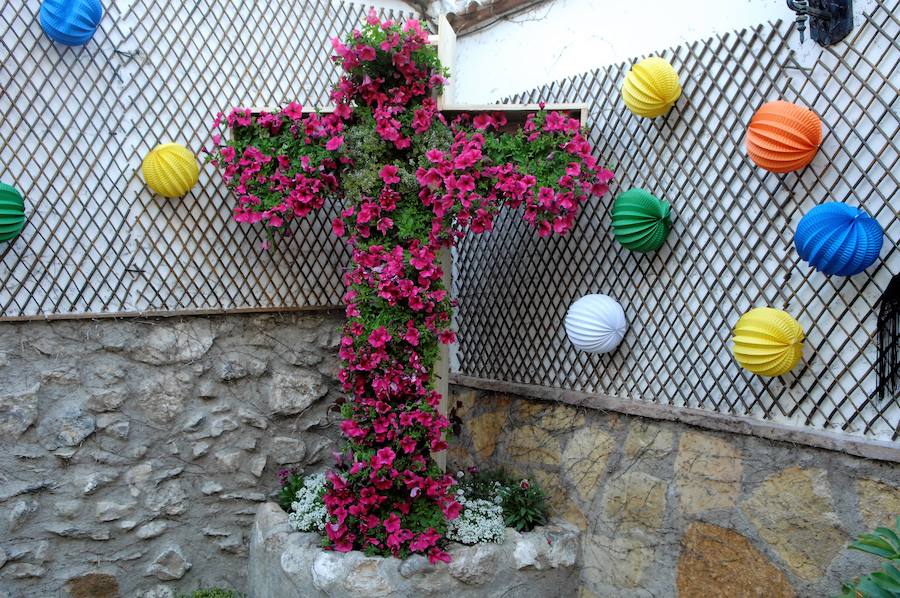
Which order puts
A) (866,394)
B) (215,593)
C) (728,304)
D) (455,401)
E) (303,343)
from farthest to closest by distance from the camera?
(455,401)
(303,343)
(215,593)
(728,304)
(866,394)

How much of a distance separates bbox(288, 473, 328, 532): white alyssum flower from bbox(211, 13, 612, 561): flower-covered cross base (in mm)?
174

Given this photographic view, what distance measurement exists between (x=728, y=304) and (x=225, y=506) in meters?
2.48

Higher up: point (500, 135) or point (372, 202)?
point (500, 135)

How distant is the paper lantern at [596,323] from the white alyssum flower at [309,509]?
1.34 m

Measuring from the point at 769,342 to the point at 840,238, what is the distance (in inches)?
15.8

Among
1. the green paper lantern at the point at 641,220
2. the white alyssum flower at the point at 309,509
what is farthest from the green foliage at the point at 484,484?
the green paper lantern at the point at 641,220

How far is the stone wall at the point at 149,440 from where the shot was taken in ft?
10.7

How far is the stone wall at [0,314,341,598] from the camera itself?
129 inches

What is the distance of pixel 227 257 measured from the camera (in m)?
3.68

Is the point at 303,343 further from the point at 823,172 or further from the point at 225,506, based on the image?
the point at 823,172

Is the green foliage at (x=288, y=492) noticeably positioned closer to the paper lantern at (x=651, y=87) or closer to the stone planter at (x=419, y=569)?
the stone planter at (x=419, y=569)

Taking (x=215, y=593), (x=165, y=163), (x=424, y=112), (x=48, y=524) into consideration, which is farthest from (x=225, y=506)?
(x=424, y=112)

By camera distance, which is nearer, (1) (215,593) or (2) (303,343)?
(1) (215,593)

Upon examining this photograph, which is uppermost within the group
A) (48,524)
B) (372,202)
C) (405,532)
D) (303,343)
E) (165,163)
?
(372,202)
